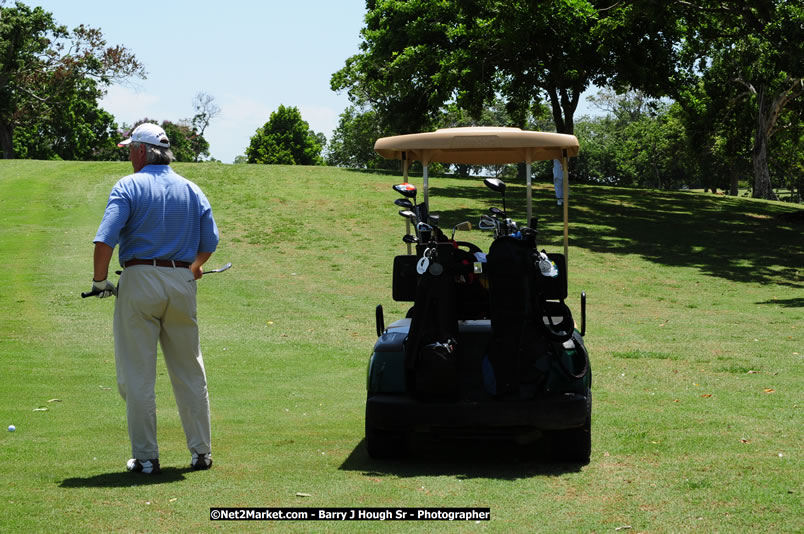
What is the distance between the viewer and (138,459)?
5.71m

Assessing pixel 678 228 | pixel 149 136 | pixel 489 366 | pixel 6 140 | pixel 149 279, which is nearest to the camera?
pixel 149 279

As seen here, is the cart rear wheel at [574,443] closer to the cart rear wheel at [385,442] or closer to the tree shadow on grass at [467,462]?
the tree shadow on grass at [467,462]

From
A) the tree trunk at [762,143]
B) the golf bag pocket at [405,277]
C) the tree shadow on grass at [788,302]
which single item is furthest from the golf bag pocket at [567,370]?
the tree trunk at [762,143]

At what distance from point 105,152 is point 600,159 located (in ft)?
163

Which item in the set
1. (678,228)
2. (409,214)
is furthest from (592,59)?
(409,214)

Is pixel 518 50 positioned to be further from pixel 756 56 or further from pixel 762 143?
pixel 762 143

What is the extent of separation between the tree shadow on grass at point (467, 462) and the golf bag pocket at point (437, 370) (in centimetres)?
52

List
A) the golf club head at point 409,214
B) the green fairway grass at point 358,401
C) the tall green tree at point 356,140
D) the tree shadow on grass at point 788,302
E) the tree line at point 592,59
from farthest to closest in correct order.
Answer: the tall green tree at point 356,140, the tree line at point 592,59, the tree shadow on grass at point 788,302, the golf club head at point 409,214, the green fairway grass at point 358,401

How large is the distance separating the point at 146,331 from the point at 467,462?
91.9 inches

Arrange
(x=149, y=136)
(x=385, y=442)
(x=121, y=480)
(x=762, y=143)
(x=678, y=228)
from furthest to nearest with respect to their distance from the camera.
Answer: (x=762, y=143) < (x=678, y=228) < (x=385, y=442) < (x=149, y=136) < (x=121, y=480)

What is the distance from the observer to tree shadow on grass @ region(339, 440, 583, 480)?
599cm

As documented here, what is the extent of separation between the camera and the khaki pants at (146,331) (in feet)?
18.5

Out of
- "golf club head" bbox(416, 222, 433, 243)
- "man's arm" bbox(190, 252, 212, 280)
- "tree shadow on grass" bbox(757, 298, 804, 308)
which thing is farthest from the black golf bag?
"tree shadow on grass" bbox(757, 298, 804, 308)

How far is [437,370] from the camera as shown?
19.7 feet
